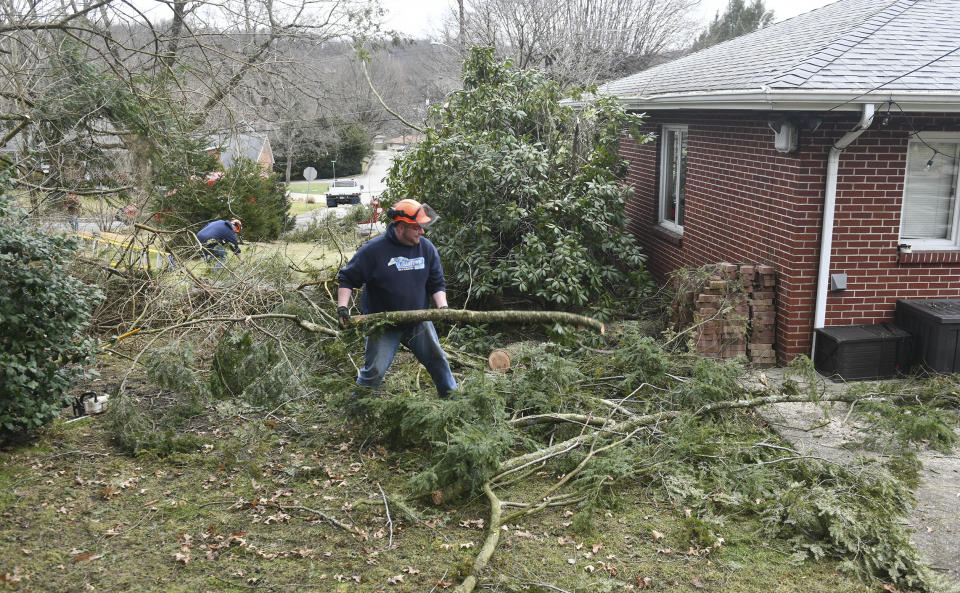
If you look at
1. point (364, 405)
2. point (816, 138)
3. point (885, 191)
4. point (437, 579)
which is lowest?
point (437, 579)

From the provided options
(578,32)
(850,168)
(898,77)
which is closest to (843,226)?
(850,168)

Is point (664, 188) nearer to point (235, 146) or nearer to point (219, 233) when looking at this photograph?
point (219, 233)

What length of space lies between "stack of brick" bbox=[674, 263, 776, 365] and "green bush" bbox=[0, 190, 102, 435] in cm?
601

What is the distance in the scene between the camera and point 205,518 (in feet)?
16.1

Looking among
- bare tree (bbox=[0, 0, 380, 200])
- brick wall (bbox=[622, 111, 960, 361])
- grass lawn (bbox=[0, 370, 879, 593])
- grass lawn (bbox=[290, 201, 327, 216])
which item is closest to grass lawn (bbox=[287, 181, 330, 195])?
grass lawn (bbox=[290, 201, 327, 216])

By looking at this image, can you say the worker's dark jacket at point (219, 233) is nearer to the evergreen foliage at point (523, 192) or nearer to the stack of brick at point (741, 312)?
the evergreen foliage at point (523, 192)

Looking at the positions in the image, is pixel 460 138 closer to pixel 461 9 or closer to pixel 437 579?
pixel 437 579

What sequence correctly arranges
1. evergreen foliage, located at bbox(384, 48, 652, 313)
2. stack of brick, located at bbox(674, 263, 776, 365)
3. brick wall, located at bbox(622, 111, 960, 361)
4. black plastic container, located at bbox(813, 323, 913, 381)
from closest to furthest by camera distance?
black plastic container, located at bbox(813, 323, 913, 381), brick wall, located at bbox(622, 111, 960, 361), stack of brick, located at bbox(674, 263, 776, 365), evergreen foliage, located at bbox(384, 48, 652, 313)

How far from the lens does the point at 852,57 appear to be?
26.1ft

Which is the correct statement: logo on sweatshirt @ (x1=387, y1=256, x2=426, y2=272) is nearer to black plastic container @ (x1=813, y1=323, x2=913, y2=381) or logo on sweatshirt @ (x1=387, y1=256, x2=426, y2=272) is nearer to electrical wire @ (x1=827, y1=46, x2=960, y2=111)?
electrical wire @ (x1=827, y1=46, x2=960, y2=111)

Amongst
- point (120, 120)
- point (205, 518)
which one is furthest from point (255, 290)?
point (120, 120)

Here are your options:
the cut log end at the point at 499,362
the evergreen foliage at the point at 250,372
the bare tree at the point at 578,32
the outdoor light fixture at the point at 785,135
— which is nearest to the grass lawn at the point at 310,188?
the bare tree at the point at 578,32

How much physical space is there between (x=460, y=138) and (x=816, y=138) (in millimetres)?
4640

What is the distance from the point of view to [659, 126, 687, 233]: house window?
11203 mm
